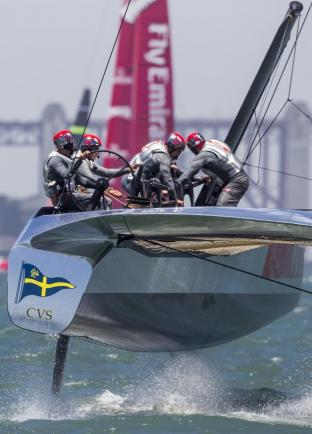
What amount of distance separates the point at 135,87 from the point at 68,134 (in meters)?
14.5

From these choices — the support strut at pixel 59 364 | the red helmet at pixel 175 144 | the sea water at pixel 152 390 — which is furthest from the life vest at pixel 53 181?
the sea water at pixel 152 390

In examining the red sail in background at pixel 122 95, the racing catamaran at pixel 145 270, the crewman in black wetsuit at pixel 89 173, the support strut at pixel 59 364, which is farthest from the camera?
the red sail in background at pixel 122 95

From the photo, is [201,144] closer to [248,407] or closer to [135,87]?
[248,407]

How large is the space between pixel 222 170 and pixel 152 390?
1579mm

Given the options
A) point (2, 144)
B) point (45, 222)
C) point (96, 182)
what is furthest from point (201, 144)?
point (2, 144)

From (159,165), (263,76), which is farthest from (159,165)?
(263,76)

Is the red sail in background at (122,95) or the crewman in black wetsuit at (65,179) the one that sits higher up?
the crewman in black wetsuit at (65,179)

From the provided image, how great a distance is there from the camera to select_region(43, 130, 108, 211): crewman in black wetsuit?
25.5 ft

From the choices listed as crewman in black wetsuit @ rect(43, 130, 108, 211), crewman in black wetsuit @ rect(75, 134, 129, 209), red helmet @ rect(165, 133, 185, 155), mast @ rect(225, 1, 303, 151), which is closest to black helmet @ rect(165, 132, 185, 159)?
red helmet @ rect(165, 133, 185, 155)

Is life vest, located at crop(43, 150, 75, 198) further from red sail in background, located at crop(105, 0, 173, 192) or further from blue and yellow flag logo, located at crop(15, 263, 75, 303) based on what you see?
red sail in background, located at crop(105, 0, 173, 192)

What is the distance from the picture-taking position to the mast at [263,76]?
9297 millimetres

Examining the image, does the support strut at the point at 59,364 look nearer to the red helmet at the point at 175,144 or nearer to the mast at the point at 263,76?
the red helmet at the point at 175,144

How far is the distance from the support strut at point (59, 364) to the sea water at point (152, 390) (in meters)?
0.09

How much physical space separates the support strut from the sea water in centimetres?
9
